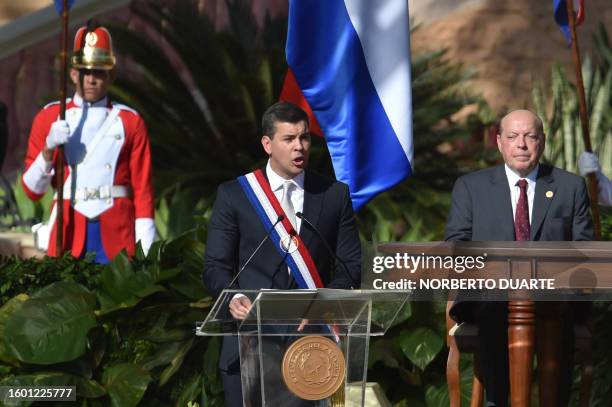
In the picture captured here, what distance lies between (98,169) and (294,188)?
94.0 inches

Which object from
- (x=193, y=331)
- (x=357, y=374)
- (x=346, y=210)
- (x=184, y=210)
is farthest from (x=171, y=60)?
(x=357, y=374)

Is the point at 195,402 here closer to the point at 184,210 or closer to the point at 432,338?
the point at 432,338

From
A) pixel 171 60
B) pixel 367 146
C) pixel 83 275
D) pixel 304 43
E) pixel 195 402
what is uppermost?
pixel 171 60

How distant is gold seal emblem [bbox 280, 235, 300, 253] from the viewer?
19.6ft

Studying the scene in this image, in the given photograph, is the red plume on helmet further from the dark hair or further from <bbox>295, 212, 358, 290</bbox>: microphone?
<bbox>295, 212, 358, 290</bbox>: microphone

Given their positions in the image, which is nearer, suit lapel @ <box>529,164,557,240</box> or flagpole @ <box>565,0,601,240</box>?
→ suit lapel @ <box>529,164,557,240</box>

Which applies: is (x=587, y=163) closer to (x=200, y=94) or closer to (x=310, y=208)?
(x=310, y=208)

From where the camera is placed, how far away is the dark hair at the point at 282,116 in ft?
19.7

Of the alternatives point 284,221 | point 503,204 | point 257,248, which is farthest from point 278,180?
point 503,204

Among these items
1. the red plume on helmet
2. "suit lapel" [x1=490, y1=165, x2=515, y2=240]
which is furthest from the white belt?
"suit lapel" [x1=490, y1=165, x2=515, y2=240]

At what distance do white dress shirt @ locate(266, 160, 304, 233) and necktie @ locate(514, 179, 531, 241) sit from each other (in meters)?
0.83

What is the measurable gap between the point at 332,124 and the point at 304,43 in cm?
41

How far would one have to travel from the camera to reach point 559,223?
6078 millimetres

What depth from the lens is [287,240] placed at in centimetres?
599
